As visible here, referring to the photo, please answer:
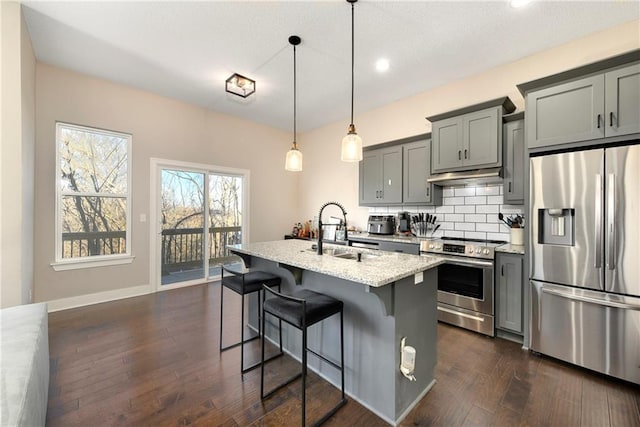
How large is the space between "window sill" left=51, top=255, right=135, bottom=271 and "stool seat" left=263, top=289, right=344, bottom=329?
125 inches

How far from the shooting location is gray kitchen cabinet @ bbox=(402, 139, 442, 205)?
3.54m

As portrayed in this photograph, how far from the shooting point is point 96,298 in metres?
3.59

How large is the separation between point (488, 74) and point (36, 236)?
19.2 feet

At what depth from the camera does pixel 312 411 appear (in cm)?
170

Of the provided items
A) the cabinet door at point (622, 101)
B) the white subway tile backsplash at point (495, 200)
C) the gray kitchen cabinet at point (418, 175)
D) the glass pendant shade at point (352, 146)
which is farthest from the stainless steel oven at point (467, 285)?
the glass pendant shade at point (352, 146)

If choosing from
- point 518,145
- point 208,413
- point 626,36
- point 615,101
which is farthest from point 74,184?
point 626,36

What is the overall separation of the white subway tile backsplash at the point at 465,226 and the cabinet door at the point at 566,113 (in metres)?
1.24

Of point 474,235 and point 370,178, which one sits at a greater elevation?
point 370,178

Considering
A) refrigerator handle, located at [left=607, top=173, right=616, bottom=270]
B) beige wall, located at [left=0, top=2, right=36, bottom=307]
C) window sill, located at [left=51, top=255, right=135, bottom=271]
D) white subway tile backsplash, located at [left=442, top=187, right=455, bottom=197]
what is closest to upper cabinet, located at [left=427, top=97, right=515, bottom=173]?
white subway tile backsplash, located at [left=442, top=187, right=455, bottom=197]

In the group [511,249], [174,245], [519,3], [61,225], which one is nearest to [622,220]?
[511,249]

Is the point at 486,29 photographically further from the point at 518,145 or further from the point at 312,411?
the point at 312,411

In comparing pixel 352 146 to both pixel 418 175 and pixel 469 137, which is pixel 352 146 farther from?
pixel 418 175

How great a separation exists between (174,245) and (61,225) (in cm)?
138

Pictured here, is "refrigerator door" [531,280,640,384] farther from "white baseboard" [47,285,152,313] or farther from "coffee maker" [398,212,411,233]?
"white baseboard" [47,285,152,313]
